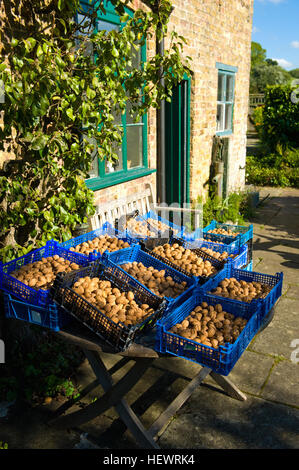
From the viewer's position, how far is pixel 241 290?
3.30m

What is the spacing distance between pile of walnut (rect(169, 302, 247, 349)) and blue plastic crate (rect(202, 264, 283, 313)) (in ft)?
0.44

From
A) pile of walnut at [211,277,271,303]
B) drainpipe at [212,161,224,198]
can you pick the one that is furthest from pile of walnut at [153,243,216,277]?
drainpipe at [212,161,224,198]

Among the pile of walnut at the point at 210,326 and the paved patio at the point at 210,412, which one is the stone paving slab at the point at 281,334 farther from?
the pile of walnut at the point at 210,326

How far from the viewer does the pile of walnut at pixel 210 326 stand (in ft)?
8.56

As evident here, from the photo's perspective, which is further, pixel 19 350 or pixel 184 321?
pixel 19 350

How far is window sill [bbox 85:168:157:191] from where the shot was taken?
5.10 metres

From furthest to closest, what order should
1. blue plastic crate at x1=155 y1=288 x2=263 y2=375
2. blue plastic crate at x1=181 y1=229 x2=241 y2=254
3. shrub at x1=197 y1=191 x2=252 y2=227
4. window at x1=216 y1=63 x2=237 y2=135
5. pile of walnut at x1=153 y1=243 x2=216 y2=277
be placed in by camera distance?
window at x1=216 y1=63 x2=237 y2=135 < shrub at x1=197 y1=191 x2=252 y2=227 < blue plastic crate at x1=181 y1=229 x2=241 y2=254 < pile of walnut at x1=153 y1=243 x2=216 y2=277 < blue plastic crate at x1=155 y1=288 x2=263 y2=375

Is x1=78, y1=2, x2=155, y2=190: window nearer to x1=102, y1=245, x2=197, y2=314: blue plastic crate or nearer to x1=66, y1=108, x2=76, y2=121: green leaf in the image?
x1=66, y1=108, x2=76, y2=121: green leaf

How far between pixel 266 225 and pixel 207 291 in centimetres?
583

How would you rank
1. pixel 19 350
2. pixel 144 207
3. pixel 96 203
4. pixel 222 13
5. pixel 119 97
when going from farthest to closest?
pixel 222 13
pixel 144 207
pixel 96 203
pixel 119 97
pixel 19 350

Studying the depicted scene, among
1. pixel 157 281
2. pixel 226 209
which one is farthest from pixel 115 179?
pixel 226 209

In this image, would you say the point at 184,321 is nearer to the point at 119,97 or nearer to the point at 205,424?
the point at 205,424

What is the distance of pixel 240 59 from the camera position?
9117 millimetres
